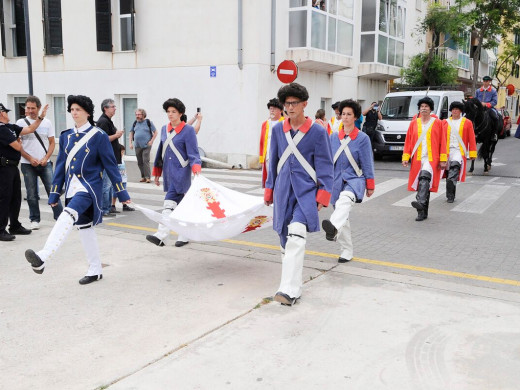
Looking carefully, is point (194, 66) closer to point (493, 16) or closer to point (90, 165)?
point (90, 165)

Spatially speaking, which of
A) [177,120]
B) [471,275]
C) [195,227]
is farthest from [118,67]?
[471,275]

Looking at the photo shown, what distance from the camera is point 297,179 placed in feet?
15.8

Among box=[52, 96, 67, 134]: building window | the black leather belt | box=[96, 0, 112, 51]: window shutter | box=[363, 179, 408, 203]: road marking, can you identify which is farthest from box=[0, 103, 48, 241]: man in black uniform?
box=[52, 96, 67, 134]: building window

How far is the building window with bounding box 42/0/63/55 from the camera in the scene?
19.2m

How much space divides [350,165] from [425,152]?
2.87 metres

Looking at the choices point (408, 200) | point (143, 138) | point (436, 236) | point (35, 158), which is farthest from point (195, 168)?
point (143, 138)

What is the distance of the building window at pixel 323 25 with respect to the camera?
16875 millimetres

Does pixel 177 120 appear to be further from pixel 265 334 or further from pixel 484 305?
pixel 484 305

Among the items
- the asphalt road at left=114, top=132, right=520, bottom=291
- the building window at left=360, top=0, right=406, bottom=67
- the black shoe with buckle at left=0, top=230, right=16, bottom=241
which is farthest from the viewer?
the building window at left=360, top=0, right=406, bottom=67

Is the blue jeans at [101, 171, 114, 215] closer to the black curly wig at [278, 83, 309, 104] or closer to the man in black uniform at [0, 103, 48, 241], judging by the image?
the man in black uniform at [0, 103, 48, 241]

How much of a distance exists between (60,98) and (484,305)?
1859 centimetres

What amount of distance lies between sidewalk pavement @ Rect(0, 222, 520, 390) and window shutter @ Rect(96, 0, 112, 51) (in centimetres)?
1358

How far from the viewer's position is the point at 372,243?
23.5 feet

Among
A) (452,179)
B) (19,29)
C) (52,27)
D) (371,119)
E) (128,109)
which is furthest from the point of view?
(19,29)
